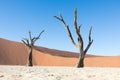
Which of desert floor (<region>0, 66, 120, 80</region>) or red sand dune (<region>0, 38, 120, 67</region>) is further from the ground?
desert floor (<region>0, 66, 120, 80</region>)

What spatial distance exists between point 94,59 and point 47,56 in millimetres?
9551

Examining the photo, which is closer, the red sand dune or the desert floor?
the desert floor

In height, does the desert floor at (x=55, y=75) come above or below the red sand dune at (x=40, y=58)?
above

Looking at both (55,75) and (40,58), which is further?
(40,58)

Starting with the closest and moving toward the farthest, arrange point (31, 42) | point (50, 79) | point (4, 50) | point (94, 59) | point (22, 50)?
point (50, 79) → point (31, 42) → point (94, 59) → point (4, 50) → point (22, 50)

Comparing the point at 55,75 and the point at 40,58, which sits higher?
the point at 55,75

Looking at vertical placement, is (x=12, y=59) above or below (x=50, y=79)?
below

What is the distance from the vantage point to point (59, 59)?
52688mm

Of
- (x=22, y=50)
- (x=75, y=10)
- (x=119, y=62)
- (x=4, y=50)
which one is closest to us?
(x=75, y=10)

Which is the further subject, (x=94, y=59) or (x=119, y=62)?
(x=94, y=59)

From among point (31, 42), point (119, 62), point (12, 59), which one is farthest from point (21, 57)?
point (31, 42)

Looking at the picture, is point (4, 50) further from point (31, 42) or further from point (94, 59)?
point (31, 42)

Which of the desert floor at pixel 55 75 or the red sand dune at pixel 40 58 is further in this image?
the red sand dune at pixel 40 58

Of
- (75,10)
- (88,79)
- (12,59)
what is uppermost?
(75,10)
